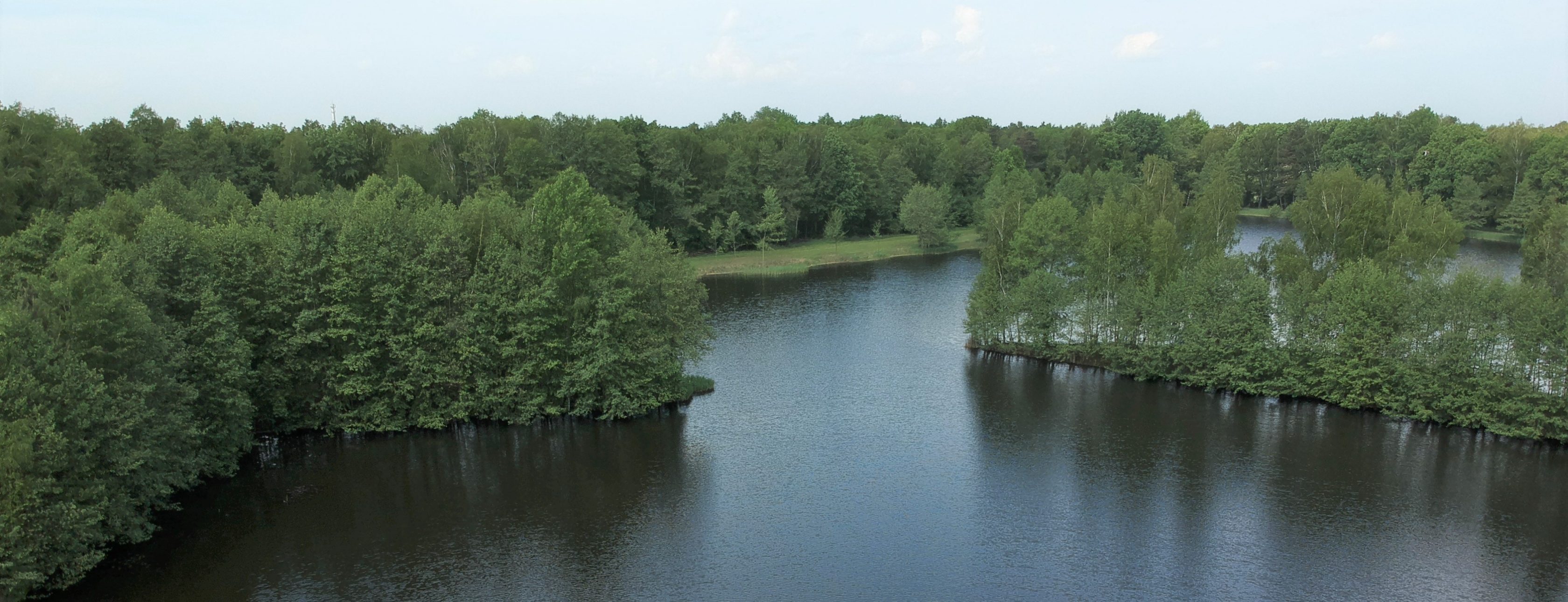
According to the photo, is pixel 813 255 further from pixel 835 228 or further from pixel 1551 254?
pixel 1551 254

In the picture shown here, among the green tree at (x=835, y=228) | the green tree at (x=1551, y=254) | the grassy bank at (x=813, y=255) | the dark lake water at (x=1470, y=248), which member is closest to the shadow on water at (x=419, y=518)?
the dark lake water at (x=1470, y=248)

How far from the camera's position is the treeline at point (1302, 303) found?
41219mm

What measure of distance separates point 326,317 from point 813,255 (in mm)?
60470

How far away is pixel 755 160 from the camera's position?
107125mm

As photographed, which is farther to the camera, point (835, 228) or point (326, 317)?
point (835, 228)

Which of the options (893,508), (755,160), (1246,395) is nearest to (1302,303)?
(1246,395)

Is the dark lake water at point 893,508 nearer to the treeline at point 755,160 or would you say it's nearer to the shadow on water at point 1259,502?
the shadow on water at point 1259,502

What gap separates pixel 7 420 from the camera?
90.0 feet

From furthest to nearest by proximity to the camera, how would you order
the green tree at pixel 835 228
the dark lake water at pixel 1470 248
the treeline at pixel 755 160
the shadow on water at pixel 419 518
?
the green tree at pixel 835 228 → the dark lake water at pixel 1470 248 → the treeline at pixel 755 160 → the shadow on water at pixel 419 518

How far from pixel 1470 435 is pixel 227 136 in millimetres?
79276

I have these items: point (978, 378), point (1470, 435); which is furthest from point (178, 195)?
point (1470, 435)

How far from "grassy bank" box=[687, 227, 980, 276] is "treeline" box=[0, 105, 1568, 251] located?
10.1 feet

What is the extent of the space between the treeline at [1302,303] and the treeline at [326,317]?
21157mm

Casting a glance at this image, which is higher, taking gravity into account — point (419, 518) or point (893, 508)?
point (419, 518)
